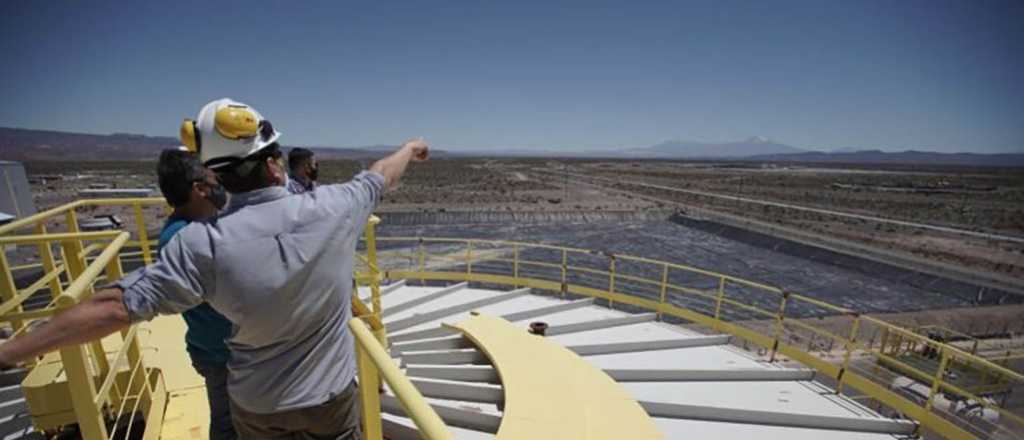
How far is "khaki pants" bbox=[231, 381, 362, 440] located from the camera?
1.85m

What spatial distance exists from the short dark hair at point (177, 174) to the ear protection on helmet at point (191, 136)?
806mm

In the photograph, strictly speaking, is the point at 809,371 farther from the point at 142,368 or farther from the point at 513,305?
the point at 142,368

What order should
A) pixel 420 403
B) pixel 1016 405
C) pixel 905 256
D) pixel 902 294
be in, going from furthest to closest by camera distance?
pixel 905 256 → pixel 902 294 → pixel 1016 405 → pixel 420 403

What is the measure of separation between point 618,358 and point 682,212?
42.1 metres

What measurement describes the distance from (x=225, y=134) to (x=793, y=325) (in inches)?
820

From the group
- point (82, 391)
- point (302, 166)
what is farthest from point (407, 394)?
point (302, 166)

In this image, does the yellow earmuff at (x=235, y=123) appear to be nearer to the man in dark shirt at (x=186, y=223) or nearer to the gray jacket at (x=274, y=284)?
the gray jacket at (x=274, y=284)

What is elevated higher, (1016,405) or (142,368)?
(142,368)

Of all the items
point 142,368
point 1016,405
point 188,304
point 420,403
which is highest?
point 188,304

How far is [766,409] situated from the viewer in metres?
5.02

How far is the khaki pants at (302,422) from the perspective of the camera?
185cm

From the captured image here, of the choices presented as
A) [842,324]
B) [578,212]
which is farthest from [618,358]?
[578,212]

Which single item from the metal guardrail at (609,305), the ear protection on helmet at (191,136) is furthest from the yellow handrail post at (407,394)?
the ear protection on helmet at (191,136)

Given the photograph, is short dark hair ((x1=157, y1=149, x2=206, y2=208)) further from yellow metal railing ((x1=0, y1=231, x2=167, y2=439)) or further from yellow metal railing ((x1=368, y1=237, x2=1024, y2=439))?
yellow metal railing ((x1=368, y1=237, x2=1024, y2=439))
